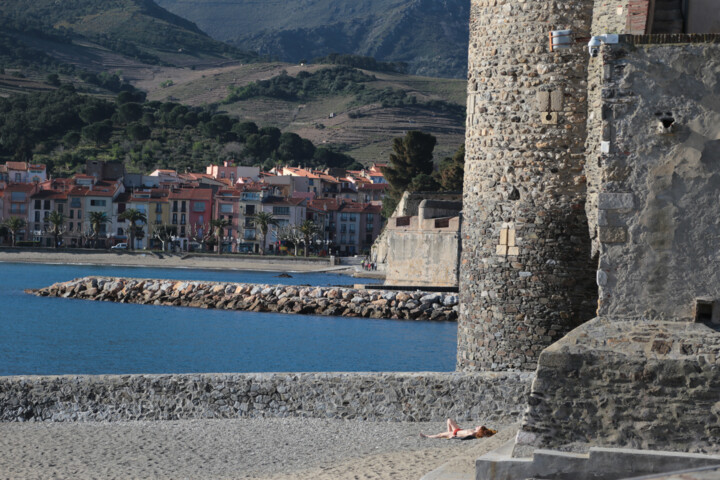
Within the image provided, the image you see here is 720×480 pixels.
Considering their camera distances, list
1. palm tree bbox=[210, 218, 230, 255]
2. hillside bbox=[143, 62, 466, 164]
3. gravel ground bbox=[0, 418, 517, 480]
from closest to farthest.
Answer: gravel ground bbox=[0, 418, 517, 480]
palm tree bbox=[210, 218, 230, 255]
hillside bbox=[143, 62, 466, 164]

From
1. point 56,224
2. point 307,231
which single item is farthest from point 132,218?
point 307,231

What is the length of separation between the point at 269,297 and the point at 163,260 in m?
33.1

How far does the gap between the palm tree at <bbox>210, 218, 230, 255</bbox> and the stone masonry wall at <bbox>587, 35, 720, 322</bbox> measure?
6959 centimetres

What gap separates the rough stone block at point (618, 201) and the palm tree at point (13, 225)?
248 ft

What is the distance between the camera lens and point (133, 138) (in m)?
117

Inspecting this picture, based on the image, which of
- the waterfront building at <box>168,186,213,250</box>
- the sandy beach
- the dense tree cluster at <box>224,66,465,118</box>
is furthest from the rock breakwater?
the dense tree cluster at <box>224,66,465,118</box>

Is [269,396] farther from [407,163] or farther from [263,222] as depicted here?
[263,222]

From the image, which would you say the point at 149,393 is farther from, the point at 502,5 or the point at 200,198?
the point at 200,198

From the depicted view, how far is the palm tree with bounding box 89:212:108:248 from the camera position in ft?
264

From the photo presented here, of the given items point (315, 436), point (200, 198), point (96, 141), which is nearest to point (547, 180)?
point (315, 436)

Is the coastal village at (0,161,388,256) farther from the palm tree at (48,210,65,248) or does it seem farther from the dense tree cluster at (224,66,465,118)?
the dense tree cluster at (224,66,465,118)

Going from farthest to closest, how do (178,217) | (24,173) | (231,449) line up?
(24,173)
(178,217)
(231,449)

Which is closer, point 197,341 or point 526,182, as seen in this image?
point 526,182

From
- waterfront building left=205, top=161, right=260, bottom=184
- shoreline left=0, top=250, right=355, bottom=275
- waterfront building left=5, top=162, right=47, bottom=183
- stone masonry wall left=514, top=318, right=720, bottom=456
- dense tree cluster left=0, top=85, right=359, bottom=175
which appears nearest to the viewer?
stone masonry wall left=514, top=318, right=720, bottom=456
